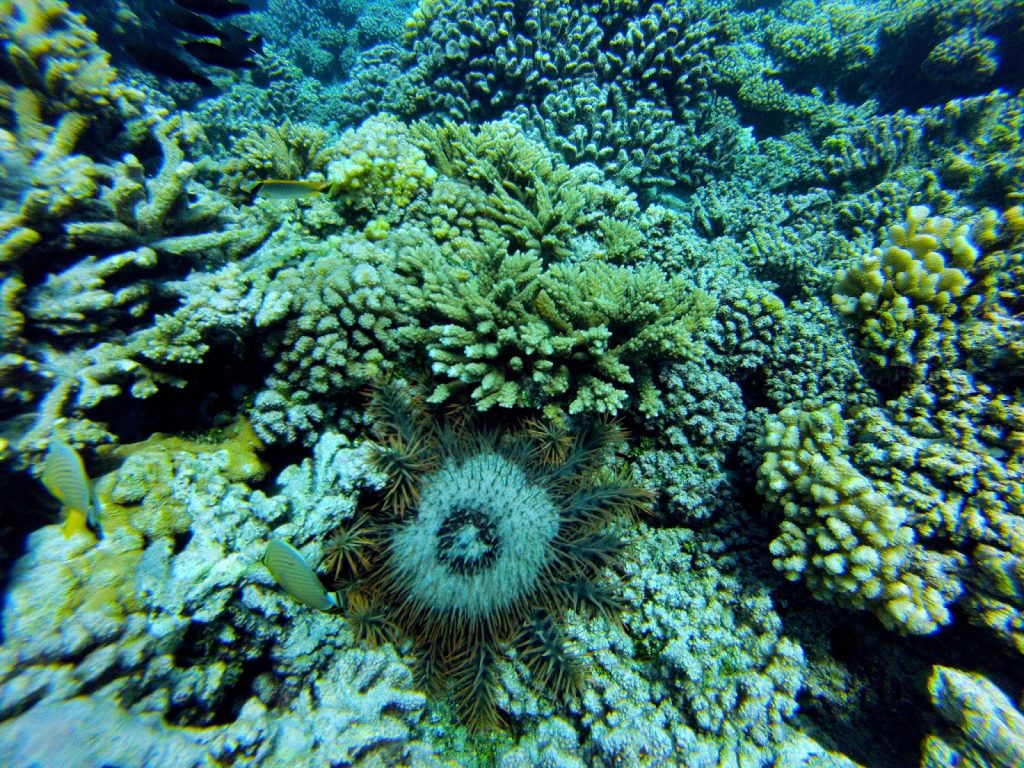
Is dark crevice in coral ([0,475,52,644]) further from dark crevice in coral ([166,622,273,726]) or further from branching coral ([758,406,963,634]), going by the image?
branching coral ([758,406,963,634])

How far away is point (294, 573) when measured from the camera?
2.32m

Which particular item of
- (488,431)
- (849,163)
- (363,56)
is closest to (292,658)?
(488,431)

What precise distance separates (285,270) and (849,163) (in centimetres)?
650

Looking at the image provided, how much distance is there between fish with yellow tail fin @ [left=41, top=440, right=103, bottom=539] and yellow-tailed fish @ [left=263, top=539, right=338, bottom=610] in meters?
0.94

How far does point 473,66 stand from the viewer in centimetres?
565

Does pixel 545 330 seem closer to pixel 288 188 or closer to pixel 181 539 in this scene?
pixel 288 188

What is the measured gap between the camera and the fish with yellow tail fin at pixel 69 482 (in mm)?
2235

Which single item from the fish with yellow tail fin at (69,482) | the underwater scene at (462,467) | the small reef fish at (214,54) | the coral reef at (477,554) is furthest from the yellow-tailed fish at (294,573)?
the small reef fish at (214,54)

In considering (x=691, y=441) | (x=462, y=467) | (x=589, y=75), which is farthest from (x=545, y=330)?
(x=589, y=75)

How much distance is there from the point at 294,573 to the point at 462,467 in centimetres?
115

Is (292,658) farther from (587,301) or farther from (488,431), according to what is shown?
(587,301)

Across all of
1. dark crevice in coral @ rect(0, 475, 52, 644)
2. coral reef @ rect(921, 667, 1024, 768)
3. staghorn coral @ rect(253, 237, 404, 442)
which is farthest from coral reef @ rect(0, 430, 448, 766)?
coral reef @ rect(921, 667, 1024, 768)

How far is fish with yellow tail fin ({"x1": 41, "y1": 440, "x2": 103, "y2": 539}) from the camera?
2.23 m

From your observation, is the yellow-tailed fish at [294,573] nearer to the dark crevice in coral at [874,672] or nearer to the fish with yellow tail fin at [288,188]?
the fish with yellow tail fin at [288,188]
